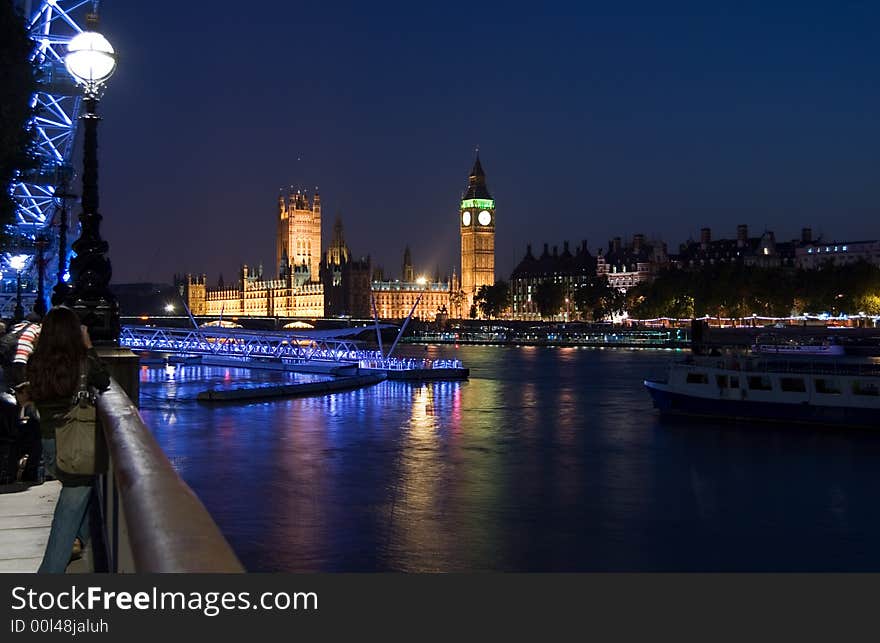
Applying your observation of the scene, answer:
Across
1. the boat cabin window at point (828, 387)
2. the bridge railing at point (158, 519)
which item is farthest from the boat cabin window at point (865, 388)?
the bridge railing at point (158, 519)

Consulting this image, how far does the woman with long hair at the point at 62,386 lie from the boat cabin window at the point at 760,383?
1357 inches

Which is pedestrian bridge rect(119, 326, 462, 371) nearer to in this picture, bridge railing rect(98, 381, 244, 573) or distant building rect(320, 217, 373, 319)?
bridge railing rect(98, 381, 244, 573)

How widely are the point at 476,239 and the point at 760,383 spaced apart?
14370 centimetres

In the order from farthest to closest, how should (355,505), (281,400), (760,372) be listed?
(281,400)
(760,372)
(355,505)

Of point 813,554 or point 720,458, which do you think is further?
point 720,458

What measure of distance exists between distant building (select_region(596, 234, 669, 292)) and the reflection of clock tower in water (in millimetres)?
26500

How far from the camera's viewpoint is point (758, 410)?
1451 inches

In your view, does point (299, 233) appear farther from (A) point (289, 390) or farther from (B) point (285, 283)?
(A) point (289, 390)

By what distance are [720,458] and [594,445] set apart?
14.3 ft

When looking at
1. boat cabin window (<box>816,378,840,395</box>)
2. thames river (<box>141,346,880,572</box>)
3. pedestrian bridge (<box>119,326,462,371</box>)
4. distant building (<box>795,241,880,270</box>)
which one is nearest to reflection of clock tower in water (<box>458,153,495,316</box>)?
distant building (<box>795,241,880,270</box>)

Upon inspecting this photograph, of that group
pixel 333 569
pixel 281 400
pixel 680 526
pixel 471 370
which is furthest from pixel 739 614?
pixel 471 370

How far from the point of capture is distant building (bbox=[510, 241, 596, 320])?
162375 millimetres

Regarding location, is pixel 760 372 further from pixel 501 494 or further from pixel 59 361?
pixel 59 361

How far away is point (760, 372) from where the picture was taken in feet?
122
